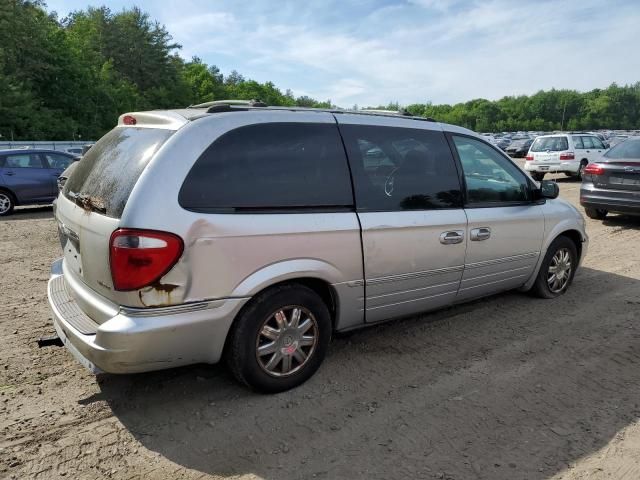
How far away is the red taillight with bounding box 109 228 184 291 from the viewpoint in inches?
105

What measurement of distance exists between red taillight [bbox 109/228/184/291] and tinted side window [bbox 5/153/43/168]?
10.9 m

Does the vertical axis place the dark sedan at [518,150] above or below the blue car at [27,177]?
above

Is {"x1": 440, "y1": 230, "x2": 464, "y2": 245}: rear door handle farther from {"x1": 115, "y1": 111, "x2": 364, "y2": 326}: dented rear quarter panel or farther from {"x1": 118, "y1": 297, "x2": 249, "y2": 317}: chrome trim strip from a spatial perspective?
{"x1": 118, "y1": 297, "x2": 249, "y2": 317}: chrome trim strip

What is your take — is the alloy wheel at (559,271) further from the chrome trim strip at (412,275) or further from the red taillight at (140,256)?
the red taillight at (140,256)

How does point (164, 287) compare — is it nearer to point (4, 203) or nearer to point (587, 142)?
point (4, 203)

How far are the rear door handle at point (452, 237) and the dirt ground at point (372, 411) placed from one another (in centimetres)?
84

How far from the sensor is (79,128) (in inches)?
1954

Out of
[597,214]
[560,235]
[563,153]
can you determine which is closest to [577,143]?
[563,153]

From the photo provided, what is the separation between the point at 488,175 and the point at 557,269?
4.85 ft

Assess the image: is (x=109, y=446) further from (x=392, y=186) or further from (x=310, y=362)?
(x=392, y=186)

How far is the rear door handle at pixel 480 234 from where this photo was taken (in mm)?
4141

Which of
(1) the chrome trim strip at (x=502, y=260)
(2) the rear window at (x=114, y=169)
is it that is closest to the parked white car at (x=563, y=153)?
(1) the chrome trim strip at (x=502, y=260)

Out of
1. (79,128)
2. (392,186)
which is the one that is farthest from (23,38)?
(392,186)

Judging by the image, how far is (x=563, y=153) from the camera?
1783 centimetres
